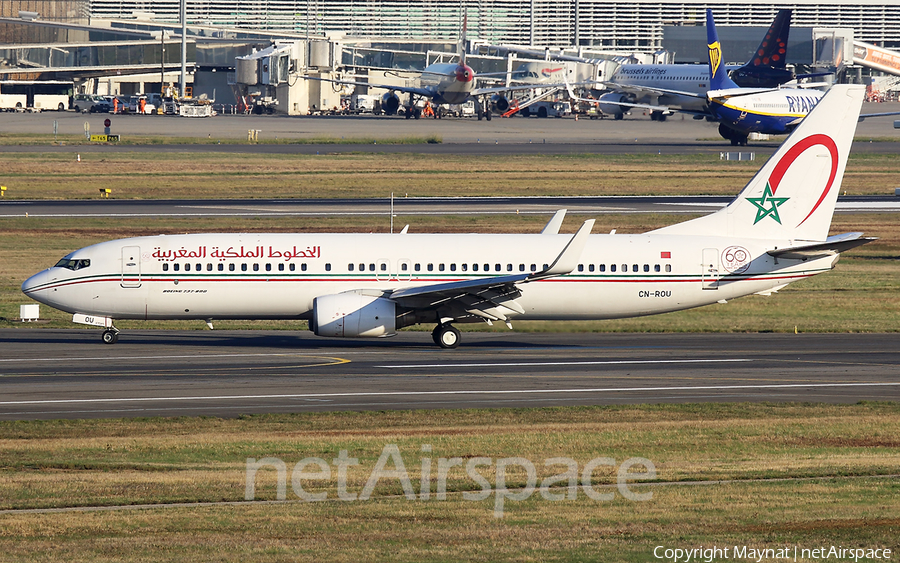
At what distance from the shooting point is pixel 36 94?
608ft

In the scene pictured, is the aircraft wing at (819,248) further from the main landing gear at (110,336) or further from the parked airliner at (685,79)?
the parked airliner at (685,79)

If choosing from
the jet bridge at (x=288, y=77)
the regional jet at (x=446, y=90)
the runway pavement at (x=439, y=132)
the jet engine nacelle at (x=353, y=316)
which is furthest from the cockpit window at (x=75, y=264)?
the jet bridge at (x=288, y=77)

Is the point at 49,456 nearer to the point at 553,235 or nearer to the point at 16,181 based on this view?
the point at 553,235

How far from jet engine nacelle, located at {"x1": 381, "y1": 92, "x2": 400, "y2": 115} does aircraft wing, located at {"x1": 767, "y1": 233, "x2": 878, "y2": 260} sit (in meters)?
137

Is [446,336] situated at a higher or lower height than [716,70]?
lower

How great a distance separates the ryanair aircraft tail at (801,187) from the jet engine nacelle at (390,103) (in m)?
135

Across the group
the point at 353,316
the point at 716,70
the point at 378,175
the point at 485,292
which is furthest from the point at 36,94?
the point at 485,292

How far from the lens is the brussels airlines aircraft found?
126ft

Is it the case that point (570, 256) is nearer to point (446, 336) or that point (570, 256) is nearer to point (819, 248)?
point (446, 336)

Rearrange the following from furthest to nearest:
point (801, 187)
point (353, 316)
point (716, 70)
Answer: point (716, 70) < point (801, 187) < point (353, 316)

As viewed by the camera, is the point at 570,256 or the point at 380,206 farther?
the point at 380,206

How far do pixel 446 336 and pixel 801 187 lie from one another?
13.9 meters

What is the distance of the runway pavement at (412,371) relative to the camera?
29.3 meters

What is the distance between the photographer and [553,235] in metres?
40.8
